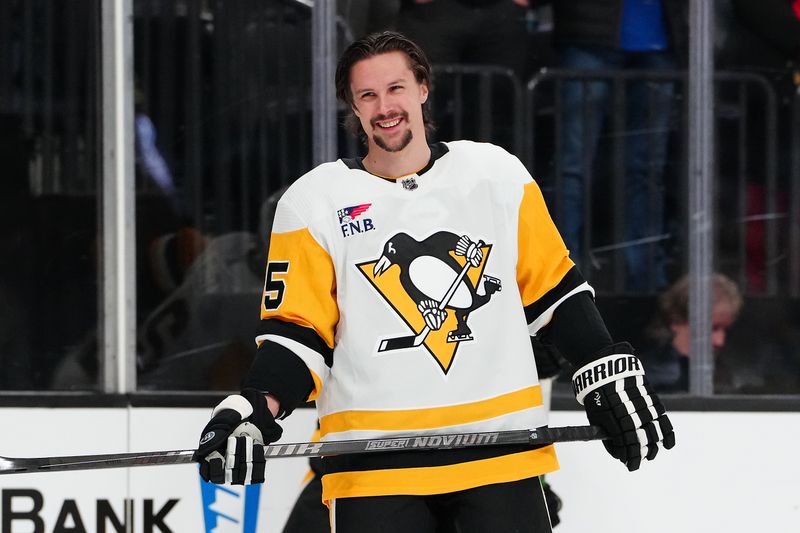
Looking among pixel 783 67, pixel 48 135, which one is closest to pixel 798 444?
pixel 783 67

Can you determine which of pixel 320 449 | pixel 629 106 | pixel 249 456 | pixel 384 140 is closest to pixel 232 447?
pixel 249 456

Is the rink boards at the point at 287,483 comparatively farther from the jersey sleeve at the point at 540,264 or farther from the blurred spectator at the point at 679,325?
the jersey sleeve at the point at 540,264

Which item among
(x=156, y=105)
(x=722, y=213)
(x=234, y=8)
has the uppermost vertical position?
(x=234, y=8)

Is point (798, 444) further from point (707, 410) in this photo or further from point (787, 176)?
point (787, 176)

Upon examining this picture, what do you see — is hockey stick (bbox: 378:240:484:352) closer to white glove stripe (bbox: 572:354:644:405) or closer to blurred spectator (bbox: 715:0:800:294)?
white glove stripe (bbox: 572:354:644:405)

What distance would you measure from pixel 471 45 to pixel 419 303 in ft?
4.74

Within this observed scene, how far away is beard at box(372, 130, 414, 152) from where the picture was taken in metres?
2.46

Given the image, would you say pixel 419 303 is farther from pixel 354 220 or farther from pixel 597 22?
pixel 597 22

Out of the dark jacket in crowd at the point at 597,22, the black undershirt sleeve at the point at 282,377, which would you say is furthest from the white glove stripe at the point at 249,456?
the dark jacket in crowd at the point at 597,22

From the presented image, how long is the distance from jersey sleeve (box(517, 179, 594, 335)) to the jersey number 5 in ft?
1.48

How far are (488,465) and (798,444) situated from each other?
1548 millimetres

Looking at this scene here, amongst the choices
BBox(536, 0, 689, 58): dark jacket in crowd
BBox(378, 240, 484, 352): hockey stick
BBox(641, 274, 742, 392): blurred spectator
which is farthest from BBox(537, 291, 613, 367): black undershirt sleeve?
BBox(536, 0, 689, 58): dark jacket in crowd

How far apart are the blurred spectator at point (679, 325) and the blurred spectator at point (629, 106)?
74mm

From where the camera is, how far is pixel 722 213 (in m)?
3.71
